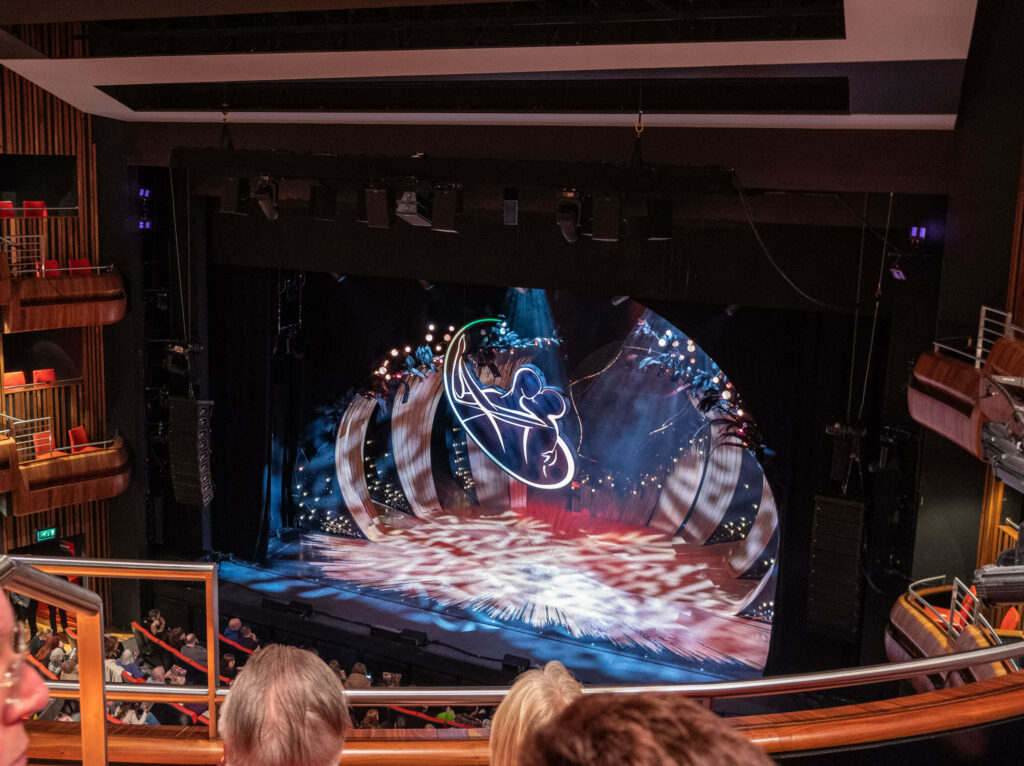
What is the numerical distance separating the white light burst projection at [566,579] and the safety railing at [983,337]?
409 centimetres

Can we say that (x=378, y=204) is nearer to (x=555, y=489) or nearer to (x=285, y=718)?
(x=555, y=489)

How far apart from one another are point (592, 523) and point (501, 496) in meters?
1.10

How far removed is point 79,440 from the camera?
10.7m

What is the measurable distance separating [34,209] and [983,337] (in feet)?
29.6

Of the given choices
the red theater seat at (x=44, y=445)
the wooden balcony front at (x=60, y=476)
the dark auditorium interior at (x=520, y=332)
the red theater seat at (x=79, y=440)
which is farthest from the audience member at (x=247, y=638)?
the red theater seat at (x=44, y=445)

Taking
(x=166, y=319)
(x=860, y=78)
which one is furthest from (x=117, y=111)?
(x=860, y=78)

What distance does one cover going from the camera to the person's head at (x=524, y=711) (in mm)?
1595

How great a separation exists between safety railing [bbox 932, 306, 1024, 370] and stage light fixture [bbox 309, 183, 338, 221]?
4771 mm

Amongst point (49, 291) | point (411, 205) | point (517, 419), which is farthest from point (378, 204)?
point (49, 291)

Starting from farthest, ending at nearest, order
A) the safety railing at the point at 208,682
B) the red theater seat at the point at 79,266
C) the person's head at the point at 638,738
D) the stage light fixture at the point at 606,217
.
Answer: the red theater seat at the point at 79,266 → the stage light fixture at the point at 606,217 → the safety railing at the point at 208,682 → the person's head at the point at 638,738

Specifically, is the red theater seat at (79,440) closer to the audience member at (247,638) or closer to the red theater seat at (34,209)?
the red theater seat at (34,209)

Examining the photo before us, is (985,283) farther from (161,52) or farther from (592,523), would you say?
(161,52)

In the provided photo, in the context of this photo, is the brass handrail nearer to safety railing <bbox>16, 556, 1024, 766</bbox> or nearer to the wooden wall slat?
safety railing <bbox>16, 556, 1024, 766</bbox>

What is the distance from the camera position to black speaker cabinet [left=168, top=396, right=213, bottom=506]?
32.1 feet
